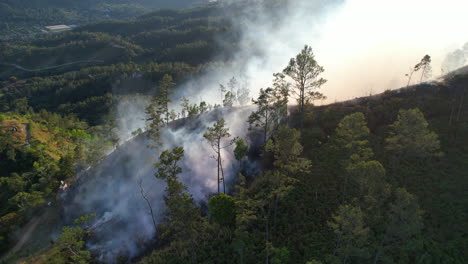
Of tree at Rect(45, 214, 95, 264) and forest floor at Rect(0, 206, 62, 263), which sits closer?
tree at Rect(45, 214, 95, 264)

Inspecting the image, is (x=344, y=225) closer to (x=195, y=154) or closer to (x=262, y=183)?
(x=262, y=183)

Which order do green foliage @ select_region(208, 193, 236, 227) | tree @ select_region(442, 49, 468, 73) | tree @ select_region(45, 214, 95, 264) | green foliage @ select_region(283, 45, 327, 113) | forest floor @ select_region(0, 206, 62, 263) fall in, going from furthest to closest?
tree @ select_region(442, 49, 468, 73) < forest floor @ select_region(0, 206, 62, 263) < green foliage @ select_region(283, 45, 327, 113) < green foliage @ select_region(208, 193, 236, 227) < tree @ select_region(45, 214, 95, 264)

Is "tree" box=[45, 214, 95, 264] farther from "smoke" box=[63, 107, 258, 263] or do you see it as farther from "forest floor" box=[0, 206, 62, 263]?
"forest floor" box=[0, 206, 62, 263]

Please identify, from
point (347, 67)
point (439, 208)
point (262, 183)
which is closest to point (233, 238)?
point (262, 183)

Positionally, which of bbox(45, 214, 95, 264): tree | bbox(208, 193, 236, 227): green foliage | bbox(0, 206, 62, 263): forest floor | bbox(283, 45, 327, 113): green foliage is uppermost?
bbox(283, 45, 327, 113): green foliage

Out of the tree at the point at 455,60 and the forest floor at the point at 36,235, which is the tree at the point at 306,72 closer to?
the forest floor at the point at 36,235

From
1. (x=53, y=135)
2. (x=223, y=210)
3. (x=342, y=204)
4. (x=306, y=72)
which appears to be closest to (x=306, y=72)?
(x=306, y=72)

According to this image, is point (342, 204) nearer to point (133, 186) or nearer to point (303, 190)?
point (303, 190)

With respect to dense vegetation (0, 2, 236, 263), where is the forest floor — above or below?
below

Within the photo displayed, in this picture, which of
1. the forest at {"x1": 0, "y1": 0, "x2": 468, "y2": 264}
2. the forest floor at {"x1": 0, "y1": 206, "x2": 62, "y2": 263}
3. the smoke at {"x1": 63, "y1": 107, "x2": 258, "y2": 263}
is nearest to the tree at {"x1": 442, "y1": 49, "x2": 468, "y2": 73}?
the forest at {"x1": 0, "y1": 0, "x2": 468, "y2": 264}
